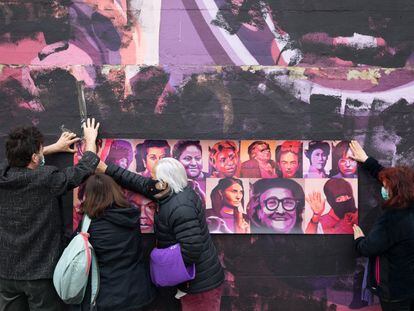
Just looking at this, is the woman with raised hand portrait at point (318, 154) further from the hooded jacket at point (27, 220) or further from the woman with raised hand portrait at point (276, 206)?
the hooded jacket at point (27, 220)

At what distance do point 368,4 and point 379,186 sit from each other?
61.7 inches

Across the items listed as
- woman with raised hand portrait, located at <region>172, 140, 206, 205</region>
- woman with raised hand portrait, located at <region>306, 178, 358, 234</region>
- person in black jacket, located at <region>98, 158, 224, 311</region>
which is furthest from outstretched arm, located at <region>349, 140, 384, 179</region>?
person in black jacket, located at <region>98, 158, 224, 311</region>

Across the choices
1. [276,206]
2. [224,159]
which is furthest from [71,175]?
[276,206]

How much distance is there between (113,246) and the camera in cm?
318

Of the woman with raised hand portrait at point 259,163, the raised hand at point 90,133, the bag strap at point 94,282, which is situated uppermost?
the raised hand at point 90,133

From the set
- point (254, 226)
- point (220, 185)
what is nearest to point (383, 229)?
point (254, 226)

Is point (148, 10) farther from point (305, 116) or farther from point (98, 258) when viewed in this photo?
point (98, 258)

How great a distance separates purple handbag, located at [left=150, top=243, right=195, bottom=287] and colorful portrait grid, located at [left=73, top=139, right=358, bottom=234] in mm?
570

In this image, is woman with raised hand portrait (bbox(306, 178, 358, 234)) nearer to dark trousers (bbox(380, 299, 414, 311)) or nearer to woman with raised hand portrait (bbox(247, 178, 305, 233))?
woman with raised hand portrait (bbox(247, 178, 305, 233))

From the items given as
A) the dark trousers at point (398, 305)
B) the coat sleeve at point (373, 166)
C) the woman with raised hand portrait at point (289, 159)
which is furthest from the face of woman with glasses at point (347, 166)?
the dark trousers at point (398, 305)

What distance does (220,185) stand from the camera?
3814 mm

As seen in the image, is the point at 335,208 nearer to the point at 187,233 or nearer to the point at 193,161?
the point at 193,161

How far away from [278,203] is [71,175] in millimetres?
1706

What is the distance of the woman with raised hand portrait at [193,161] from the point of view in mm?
3812
